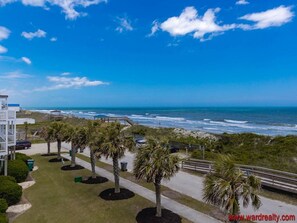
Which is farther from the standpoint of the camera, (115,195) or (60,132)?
(60,132)

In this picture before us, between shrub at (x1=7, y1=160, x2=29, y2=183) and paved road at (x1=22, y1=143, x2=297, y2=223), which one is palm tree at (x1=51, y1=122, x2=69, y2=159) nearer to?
shrub at (x1=7, y1=160, x2=29, y2=183)

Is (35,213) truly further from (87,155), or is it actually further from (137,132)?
(137,132)

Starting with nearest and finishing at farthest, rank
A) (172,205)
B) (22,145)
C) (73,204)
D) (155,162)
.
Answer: (155,162) < (172,205) < (73,204) < (22,145)

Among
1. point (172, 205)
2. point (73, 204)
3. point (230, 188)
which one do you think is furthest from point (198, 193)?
point (230, 188)

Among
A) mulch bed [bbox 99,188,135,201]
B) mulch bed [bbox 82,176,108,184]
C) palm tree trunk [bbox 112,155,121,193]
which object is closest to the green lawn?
mulch bed [bbox 99,188,135,201]

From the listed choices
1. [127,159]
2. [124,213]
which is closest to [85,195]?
[124,213]

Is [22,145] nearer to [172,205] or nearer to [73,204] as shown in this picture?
[73,204]

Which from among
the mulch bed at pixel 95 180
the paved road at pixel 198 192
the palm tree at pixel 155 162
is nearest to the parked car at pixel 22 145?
the paved road at pixel 198 192
